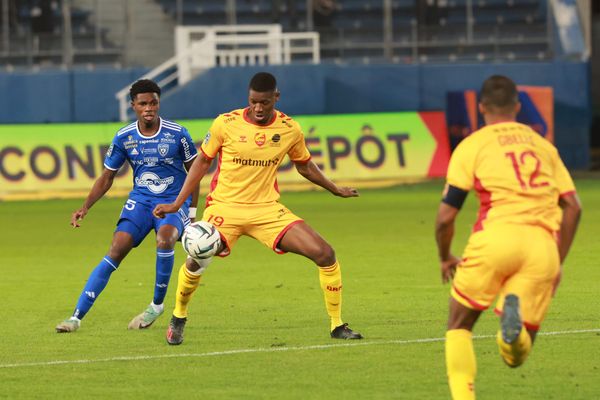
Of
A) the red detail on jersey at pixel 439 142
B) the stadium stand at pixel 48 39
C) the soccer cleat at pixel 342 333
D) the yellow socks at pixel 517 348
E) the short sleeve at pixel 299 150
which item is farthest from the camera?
the stadium stand at pixel 48 39

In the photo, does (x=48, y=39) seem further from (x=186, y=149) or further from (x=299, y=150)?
(x=299, y=150)

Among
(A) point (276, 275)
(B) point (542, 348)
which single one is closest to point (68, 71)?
(A) point (276, 275)

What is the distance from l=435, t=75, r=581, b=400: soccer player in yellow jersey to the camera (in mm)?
6641

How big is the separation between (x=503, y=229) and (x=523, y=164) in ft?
1.13

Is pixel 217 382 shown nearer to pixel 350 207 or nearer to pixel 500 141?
pixel 500 141

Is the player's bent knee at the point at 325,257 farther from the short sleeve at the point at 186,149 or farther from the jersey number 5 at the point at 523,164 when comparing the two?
the jersey number 5 at the point at 523,164

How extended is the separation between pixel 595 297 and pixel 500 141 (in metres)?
5.66

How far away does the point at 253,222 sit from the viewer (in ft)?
32.1

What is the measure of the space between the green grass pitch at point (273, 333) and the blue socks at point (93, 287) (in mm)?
184

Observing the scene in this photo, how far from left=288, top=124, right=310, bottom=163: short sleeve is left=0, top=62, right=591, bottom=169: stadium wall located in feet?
61.3

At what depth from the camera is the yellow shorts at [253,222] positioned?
9.77 metres

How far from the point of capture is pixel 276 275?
559 inches

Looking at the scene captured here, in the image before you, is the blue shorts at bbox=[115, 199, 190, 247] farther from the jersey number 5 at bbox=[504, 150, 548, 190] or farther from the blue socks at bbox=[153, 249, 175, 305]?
the jersey number 5 at bbox=[504, 150, 548, 190]

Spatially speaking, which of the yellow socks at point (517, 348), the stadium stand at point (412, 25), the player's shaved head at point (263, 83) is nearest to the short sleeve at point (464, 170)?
the yellow socks at point (517, 348)
